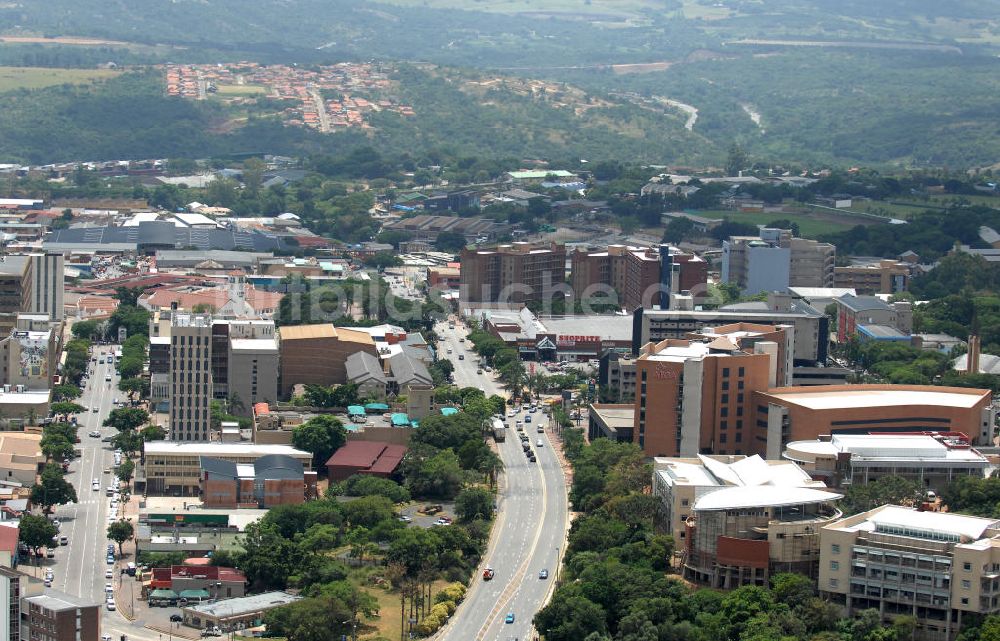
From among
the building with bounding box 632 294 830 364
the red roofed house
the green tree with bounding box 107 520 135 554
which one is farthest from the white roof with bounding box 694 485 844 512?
the building with bounding box 632 294 830 364

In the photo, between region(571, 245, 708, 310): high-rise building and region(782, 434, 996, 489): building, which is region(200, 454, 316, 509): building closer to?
region(782, 434, 996, 489): building

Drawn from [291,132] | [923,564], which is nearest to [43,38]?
[291,132]

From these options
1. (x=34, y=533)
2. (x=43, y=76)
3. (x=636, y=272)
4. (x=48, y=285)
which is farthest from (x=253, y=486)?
(x=43, y=76)

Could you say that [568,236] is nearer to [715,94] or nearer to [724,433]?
[724,433]

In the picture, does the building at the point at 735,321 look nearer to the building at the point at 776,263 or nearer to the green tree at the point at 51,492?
the green tree at the point at 51,492

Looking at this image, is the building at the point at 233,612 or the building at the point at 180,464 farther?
the building at the point at 180,464

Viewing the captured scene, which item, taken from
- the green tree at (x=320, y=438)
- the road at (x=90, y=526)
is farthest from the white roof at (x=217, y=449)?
the road at (x=90, y=526)
